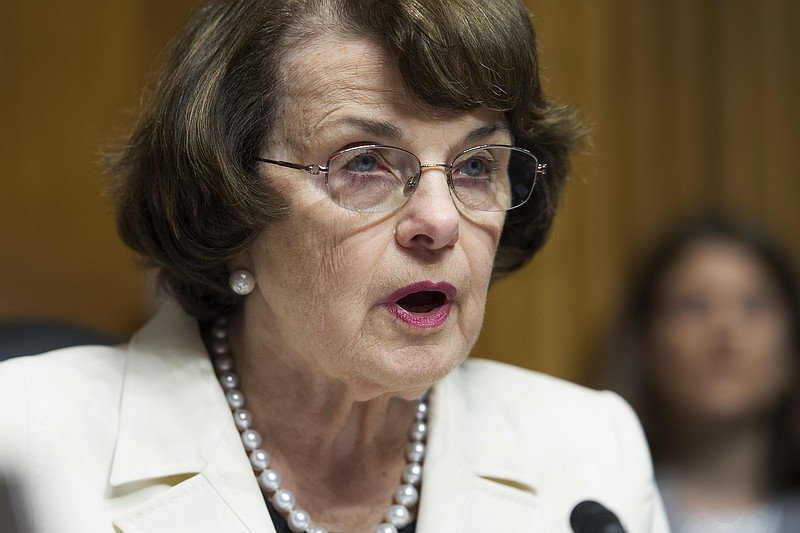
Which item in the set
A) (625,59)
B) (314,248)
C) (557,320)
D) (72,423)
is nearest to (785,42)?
(625,59)

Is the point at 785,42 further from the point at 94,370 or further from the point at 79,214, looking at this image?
the point at 94,370

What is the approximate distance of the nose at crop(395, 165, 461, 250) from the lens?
1.57 m

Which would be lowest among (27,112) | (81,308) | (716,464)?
(716,464)

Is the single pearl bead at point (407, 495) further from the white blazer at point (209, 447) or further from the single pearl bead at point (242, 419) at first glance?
the single pearl bead at point (242, 419)

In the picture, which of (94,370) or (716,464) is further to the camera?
(716,464)

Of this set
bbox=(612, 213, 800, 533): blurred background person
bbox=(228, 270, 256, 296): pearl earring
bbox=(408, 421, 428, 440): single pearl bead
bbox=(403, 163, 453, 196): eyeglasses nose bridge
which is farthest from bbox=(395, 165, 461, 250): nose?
bbox=(612, 213, 800, 533): blurred background person

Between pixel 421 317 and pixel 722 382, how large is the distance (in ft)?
6.28

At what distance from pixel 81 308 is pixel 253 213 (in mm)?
1759

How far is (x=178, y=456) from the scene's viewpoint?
65.4 inches

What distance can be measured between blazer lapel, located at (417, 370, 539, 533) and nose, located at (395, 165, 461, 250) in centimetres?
44

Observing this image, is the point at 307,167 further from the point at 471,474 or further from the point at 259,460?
the point at 471,474

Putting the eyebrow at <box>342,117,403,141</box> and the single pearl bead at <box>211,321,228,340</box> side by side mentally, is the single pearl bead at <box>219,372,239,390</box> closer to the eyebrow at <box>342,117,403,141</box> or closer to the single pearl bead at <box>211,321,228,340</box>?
the single pearl bead at <box>211,321,228,340</box>

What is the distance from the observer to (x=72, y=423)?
164 centimetres

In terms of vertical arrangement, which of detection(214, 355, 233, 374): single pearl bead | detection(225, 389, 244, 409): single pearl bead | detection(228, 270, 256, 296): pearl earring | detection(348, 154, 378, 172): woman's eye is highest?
detection(348, 154, 378, 172): woman's eye
